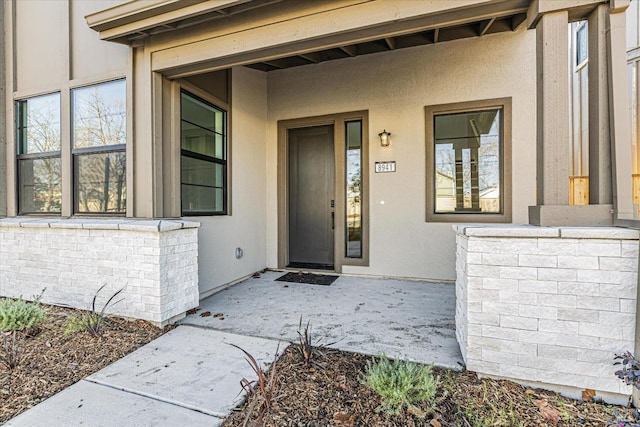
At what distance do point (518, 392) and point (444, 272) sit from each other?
256 cm

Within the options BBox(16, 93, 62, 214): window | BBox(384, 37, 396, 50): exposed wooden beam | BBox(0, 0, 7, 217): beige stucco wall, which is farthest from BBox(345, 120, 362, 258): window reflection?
BBox(0, 0, 7, 217): beige stucco wall

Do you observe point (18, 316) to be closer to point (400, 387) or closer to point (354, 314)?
point (354, 314)

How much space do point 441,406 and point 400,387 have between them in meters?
0.25

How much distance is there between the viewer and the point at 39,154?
4.09 metres

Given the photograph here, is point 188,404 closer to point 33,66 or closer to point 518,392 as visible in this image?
point 518,392

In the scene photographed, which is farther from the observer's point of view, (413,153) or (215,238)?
(413,153)

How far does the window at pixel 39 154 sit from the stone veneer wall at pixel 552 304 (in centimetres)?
482

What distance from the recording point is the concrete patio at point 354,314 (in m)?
2.52

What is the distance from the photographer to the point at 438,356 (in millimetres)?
2311

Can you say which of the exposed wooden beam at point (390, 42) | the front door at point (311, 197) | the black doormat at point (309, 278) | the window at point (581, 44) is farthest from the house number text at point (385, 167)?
the window at point (581, 44)

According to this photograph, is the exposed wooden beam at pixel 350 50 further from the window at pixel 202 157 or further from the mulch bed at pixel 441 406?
the mulch bed at pixel 441 406

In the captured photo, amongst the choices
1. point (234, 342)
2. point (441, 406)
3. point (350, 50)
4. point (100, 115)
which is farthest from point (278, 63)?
point (441, 406)

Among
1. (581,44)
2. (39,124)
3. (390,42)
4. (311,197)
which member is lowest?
(311,197)

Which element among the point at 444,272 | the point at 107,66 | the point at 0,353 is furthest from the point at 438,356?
the point at 107,66
